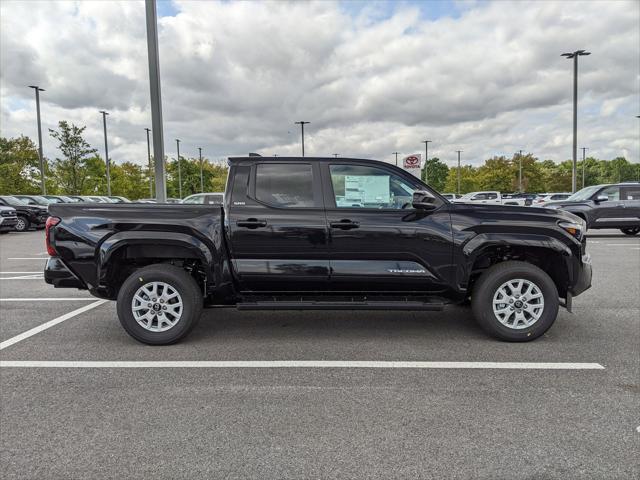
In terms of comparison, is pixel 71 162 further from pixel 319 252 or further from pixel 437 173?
pixel 437 173

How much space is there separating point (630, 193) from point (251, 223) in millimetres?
15185

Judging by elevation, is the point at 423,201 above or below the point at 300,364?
above

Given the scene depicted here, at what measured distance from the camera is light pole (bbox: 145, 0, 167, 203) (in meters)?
8.39

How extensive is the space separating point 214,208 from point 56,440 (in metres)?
2.47

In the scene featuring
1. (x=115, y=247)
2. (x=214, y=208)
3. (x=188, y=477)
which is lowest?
(x=188, y=477)

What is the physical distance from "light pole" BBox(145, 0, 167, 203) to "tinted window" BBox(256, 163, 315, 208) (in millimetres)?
4137

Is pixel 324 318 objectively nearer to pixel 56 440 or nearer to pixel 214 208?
pixel 214 208

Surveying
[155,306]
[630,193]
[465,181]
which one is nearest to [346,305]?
[155,306]

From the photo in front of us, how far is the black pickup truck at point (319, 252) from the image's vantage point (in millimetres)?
4637

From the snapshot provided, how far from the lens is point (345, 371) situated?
13.1ft

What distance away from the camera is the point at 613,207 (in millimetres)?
15211

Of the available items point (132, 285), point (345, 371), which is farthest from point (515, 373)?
point (132, 285)

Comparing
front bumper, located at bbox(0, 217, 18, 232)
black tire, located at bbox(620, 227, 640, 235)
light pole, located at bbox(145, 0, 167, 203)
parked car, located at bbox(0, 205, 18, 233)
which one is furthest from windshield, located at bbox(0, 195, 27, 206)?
black tire, located at bbox(620, 227, 640, 235)

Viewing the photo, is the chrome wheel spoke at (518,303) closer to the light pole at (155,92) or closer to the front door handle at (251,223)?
the front door handle at (251,223)
